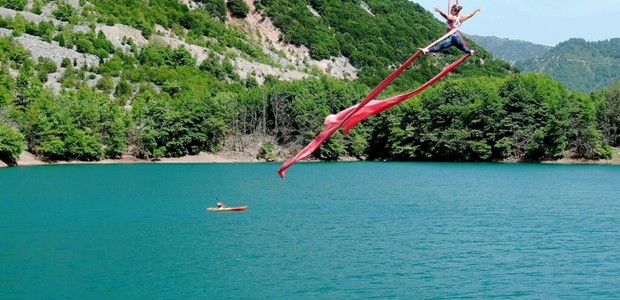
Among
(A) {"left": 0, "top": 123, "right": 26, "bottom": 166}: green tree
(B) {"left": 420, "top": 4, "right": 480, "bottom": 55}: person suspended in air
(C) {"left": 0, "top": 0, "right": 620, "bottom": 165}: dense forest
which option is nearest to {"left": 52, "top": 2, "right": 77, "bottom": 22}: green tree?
(C) {"left": 0, "top": 0, "right": 620, "bottom": 165}: dense forest

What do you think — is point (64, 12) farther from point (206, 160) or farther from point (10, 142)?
point (10, 142)

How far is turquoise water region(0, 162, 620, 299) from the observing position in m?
35.8

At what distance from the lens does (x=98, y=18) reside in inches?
6398

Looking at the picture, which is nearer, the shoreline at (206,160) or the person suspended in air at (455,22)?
the person suspended in air at (455,22)

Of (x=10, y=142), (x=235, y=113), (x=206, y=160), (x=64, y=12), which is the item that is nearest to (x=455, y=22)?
(x=10, y=142)

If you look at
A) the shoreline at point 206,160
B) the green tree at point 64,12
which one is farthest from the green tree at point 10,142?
the green tree at point 64,12

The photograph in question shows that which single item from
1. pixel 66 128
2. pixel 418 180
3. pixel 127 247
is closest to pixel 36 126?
pixel 66 128

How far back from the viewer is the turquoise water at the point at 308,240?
117 feet

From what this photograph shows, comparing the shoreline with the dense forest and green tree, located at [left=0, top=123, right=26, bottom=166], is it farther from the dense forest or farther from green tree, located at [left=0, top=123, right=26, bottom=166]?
green tree, located at [left=0, top=123, right=26, bottom=166]

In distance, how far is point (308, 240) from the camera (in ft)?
153

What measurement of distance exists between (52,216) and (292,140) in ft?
259

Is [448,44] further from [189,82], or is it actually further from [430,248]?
[189,82]

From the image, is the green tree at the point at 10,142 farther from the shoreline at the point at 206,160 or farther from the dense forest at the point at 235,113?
the shoreline at the point at 206,160

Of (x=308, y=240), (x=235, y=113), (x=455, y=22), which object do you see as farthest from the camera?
(x=235, y=113)
